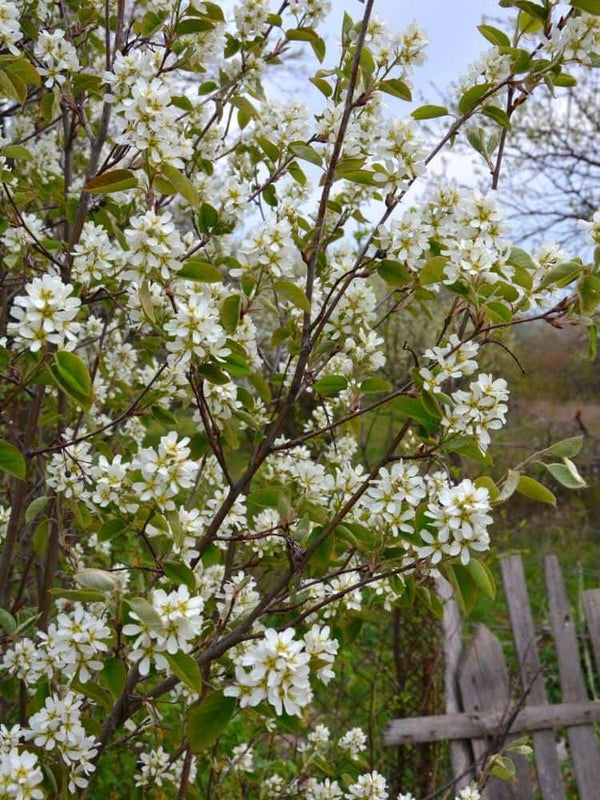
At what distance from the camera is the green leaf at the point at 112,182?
51.3 inches

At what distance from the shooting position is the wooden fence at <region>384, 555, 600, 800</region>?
304cm

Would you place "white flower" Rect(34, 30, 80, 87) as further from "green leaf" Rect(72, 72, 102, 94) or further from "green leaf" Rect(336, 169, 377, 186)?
"green leaf" Rect(336, 169, 377, 186)

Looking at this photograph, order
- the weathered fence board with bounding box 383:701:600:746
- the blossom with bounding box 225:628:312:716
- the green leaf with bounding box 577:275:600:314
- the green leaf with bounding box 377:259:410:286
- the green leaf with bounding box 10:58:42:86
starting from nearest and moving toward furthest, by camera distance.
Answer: the blossom with bounding box 225:628:312:716
the green leaf with bounding box 577:275:600:314
the green leaf with bounding box 377:259:410:286
the green leaf with bounding box 10:58:42:86
the weathered fence board with bounding box 383:701:600:746

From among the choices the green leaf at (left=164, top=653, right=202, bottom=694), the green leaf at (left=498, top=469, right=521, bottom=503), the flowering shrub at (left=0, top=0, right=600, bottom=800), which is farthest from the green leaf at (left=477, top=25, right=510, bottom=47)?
the green leaf at (left=164, top=653, right=202, bottom=694)

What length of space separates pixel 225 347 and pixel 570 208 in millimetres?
7223

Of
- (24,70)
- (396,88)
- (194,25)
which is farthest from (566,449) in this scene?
(24,70)

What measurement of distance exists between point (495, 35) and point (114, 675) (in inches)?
55.2

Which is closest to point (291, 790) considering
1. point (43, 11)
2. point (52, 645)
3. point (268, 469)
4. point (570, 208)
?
point (268, 469)

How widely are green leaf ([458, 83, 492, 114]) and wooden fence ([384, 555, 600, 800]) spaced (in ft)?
7.34

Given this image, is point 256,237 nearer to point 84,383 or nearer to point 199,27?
point 84,383

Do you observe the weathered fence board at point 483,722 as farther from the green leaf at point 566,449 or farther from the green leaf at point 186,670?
the green leaf at point 186,670

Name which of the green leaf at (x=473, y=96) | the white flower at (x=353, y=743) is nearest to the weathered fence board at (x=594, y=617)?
the white flower at (x=353, y=743)

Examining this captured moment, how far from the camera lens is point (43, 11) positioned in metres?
2.00

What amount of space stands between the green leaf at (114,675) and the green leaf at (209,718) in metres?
0.15
